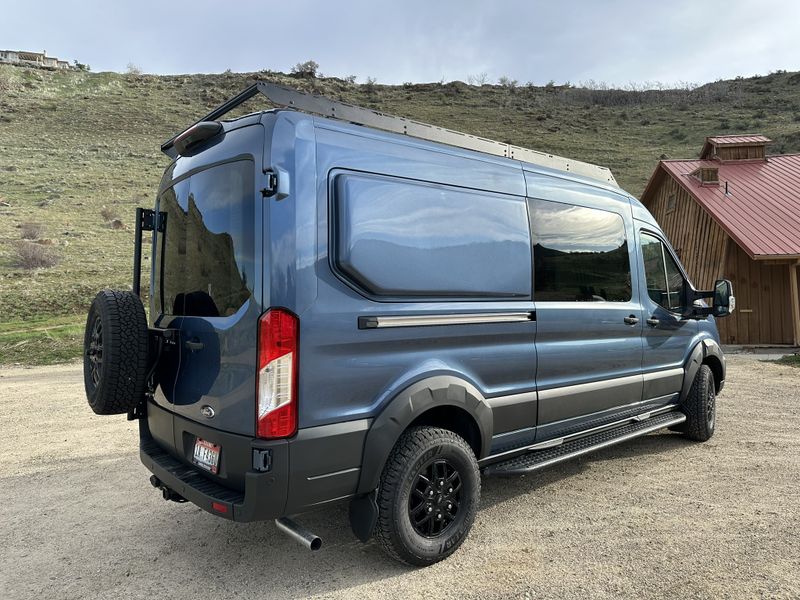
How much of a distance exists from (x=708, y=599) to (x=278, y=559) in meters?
2.39

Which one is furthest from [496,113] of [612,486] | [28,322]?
[612,486]

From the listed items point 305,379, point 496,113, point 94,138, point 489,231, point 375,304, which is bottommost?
point 305,379

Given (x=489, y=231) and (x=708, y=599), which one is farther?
(x=489, y=231)

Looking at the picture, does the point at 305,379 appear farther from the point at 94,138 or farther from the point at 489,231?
the point at 94,138

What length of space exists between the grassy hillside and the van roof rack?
11.1 metres

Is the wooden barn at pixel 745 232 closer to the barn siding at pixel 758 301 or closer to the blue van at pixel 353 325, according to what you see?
the barn siding at pixel 758 301

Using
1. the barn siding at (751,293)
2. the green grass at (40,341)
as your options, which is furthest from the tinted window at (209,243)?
the barn siding at (751,293)

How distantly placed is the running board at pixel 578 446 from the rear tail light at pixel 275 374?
1.64 metres

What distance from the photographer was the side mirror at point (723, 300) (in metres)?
5.20

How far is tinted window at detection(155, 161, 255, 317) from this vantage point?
9.13 ft

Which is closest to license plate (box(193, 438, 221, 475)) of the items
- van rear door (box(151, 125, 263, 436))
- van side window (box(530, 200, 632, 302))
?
van rear door (box(151, 125, 263, 436))

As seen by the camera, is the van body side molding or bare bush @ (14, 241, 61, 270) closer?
the van body side molding

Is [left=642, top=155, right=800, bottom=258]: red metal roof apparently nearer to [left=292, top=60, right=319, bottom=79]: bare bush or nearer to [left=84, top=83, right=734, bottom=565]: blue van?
[left=84, top=83, right=734, bottom=565]: blue van

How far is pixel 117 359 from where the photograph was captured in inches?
121
